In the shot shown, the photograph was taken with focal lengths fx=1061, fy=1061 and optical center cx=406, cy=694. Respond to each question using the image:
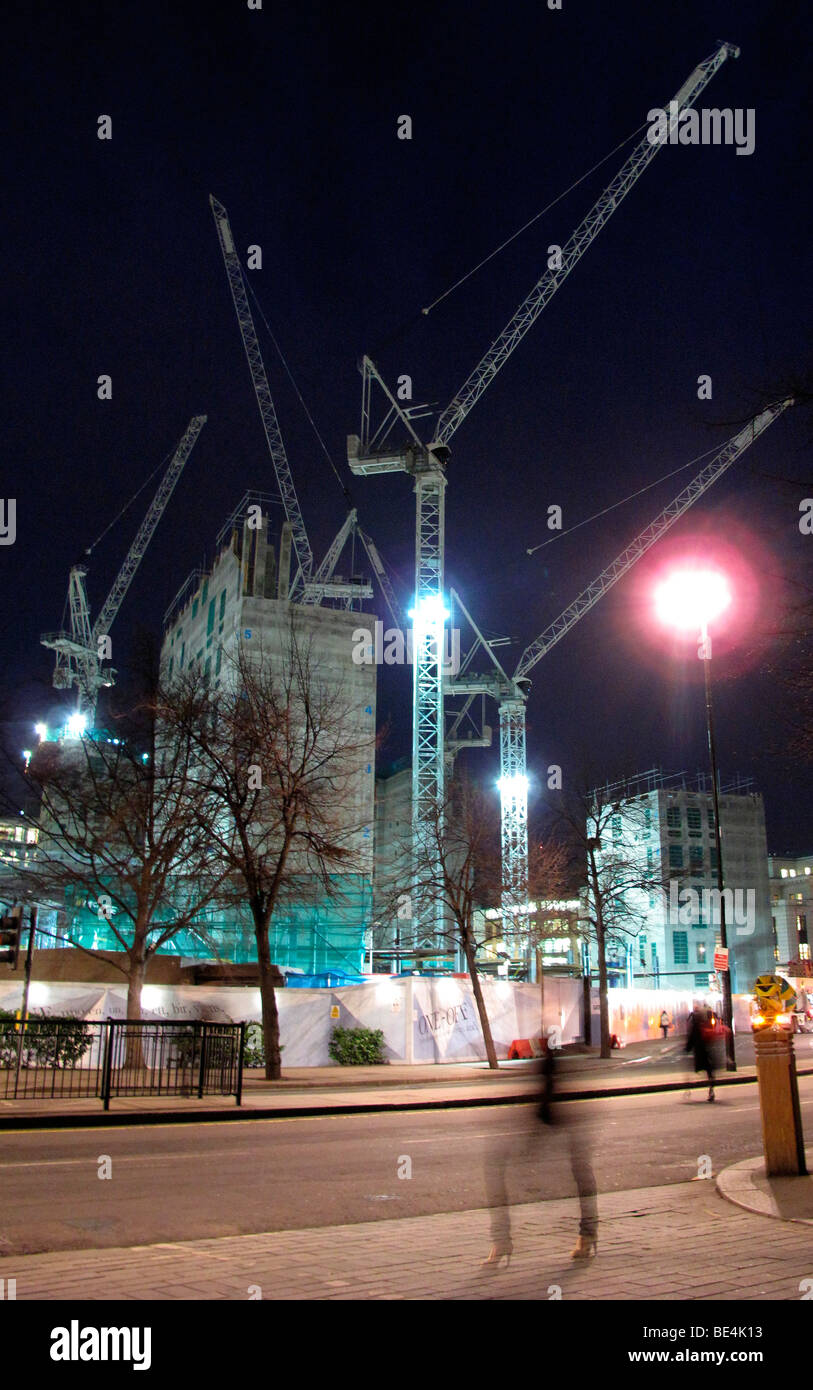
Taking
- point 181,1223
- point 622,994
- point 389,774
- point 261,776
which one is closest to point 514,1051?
point 622,994

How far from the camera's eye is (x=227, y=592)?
6762 cm

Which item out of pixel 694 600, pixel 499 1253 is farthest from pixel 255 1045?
pixel 499 1253

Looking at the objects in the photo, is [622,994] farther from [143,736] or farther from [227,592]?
[227,592]

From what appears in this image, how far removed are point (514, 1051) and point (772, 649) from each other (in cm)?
2336

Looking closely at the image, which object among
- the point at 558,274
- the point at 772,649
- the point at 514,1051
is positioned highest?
the point at 558,274

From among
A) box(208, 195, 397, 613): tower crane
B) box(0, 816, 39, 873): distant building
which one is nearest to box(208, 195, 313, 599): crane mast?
box(208, 195, 397, 613): tower crane

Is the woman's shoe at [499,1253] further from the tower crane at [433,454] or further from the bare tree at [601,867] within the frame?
the tower crane at [433,454]

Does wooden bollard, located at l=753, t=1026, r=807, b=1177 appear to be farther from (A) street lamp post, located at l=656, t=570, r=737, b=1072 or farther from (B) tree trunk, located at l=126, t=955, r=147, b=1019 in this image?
(B) tree trunk, located at l=126, t=955, r=147, b=1019

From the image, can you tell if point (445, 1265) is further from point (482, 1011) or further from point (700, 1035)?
point (482, 1011)

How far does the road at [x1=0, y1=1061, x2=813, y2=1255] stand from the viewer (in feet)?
27.5

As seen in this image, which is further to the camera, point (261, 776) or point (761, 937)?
point (761, 937)

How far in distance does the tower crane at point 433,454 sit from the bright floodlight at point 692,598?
4593 cm

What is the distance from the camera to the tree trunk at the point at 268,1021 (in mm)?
23719

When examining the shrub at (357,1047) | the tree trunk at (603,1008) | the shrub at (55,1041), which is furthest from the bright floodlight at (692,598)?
the tree trunk at (603,1008)
